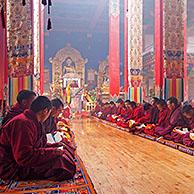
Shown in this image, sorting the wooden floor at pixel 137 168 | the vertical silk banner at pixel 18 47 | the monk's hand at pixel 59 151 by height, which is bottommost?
the wooden floor at pixel 137 168

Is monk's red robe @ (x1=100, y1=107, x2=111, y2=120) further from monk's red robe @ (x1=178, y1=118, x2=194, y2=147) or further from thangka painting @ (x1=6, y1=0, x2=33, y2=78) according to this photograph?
thangka painting @ (x1=6, y1=0, x2=33, y2=78)

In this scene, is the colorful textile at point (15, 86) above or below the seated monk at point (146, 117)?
above

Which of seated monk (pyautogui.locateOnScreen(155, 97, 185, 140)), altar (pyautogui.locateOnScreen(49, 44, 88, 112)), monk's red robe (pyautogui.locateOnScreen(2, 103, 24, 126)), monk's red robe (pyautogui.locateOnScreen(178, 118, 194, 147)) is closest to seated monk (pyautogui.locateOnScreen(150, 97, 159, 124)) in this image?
seated monk (pyautogui.locateOnScreen(155, 97, 185, 140))

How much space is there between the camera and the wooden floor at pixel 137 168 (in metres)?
3.30

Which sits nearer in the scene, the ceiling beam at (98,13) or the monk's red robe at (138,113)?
the monk's red robe at (138,113)

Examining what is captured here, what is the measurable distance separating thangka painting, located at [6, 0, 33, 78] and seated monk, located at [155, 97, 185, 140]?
296 centimetres

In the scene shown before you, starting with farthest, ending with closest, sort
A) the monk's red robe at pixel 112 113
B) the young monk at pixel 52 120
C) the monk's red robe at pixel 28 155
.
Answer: the monk's red robe at pixel 112 113
the young monk at pixel 52 120
the monk's red robe at pixel 28 155

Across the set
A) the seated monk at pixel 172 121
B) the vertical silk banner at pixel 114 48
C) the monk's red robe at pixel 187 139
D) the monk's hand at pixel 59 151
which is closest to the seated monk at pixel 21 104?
the monk's hand at pixel 59 151

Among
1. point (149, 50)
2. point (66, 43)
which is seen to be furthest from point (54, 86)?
point (149, 50)

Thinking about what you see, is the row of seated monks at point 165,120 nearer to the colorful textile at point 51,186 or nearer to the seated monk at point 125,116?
the seated monk at point 125,116

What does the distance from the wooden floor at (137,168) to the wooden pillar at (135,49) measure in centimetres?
523

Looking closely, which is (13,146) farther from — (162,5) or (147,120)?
(162,5)

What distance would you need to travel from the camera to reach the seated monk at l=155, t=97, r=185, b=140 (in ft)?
21.5

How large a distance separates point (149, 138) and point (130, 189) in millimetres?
3729
